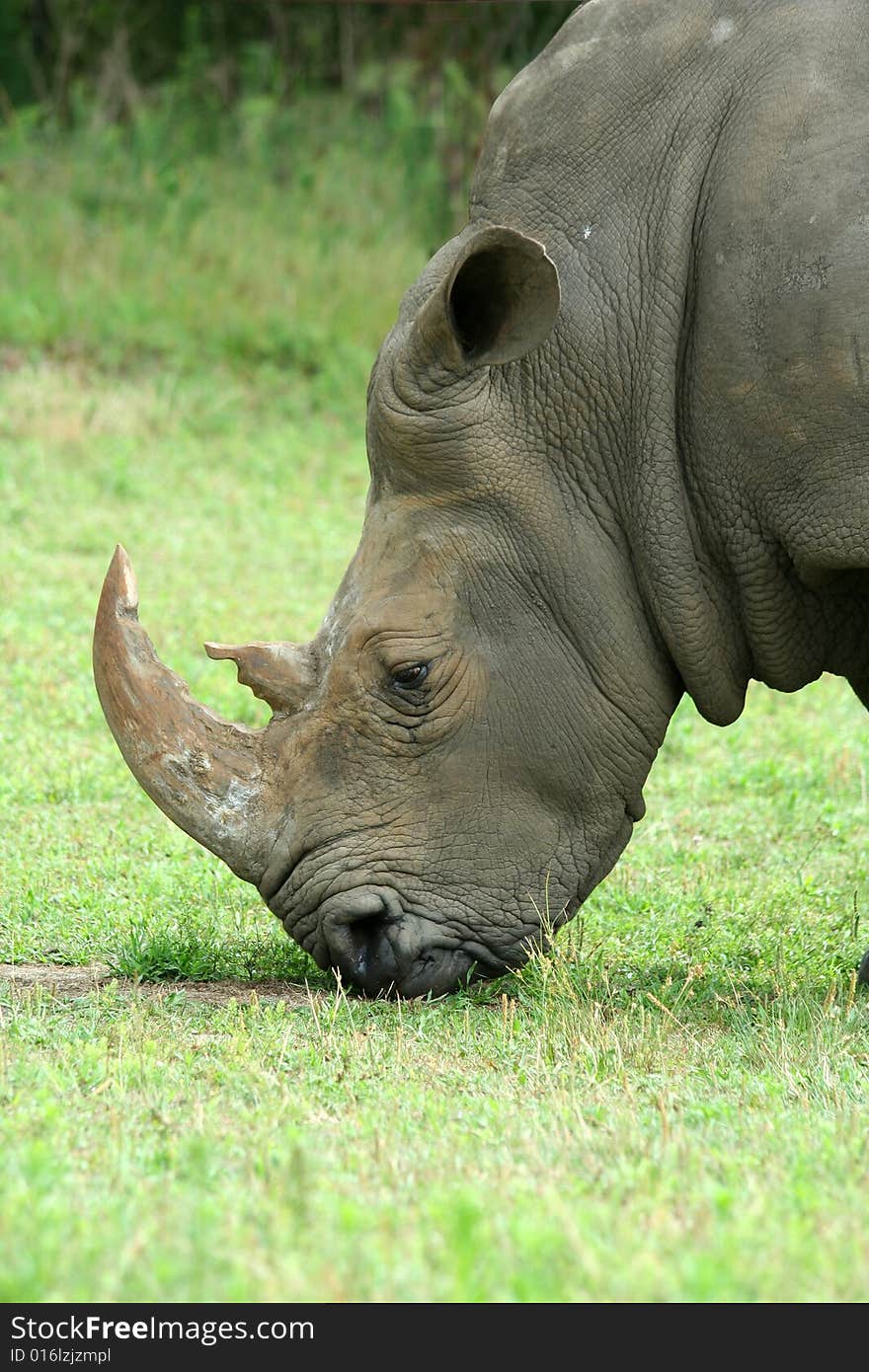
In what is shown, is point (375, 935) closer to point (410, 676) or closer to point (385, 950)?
point (385, 950)

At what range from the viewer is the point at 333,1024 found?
17.1ft

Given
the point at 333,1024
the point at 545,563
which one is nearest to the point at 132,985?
the point at 333,1024

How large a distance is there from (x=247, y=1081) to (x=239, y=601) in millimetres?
6231

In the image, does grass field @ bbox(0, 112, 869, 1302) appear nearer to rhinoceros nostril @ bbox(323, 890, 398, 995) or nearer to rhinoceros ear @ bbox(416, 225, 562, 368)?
rhinoceros nostril @ bbox(323, 890, 398, 995)

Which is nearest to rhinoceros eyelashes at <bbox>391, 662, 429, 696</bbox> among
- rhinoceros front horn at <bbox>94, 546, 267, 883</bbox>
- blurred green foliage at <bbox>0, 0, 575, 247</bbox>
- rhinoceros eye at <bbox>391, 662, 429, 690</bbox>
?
rhinoceros eye at <bbox>391, 662, 429, 690</bbox>

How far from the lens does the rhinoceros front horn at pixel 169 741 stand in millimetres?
5621

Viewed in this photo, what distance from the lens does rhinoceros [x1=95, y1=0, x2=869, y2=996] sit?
17.3 feet

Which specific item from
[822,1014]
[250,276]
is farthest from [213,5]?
[822,1014]

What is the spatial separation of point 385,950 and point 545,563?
1.15m
